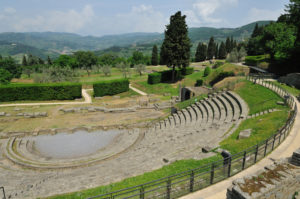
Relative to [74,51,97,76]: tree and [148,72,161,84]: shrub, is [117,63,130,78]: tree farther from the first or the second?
[74,51,97,76]: tree

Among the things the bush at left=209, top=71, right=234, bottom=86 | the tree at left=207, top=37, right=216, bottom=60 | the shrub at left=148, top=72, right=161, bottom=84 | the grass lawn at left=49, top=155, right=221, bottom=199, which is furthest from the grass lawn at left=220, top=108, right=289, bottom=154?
the tree at left=207, top=37, right=216, bottom=60

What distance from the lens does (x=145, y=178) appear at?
1103cm

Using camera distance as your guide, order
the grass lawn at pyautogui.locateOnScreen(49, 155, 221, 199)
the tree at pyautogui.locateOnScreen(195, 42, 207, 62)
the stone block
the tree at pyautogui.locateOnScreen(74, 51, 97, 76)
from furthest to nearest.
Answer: the tree at pyautogui.locateOnScreen(74, 51, 97, 76) → the tree at pyautogui.locateOnScreen(195, 42, 207, 62) → the stone block → the grass lawn at pyautogui.locateOnScreen(49, 155, 221, 199)

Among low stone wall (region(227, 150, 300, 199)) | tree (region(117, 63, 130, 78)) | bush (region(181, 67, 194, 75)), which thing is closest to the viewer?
low stone wall (region(227, 150, 300, 199))

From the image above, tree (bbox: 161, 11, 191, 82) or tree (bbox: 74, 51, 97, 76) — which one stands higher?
tree (bbox: 161, 11, 191, 82)

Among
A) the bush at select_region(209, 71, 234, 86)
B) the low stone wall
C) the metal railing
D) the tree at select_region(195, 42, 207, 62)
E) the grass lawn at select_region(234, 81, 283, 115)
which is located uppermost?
the tree at select_region(195, 42, 207, 62)

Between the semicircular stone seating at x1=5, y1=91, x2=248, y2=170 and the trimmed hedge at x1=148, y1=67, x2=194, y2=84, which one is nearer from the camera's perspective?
the semicircular stone seating at x1=5, y1=91, x2=248, y2=170

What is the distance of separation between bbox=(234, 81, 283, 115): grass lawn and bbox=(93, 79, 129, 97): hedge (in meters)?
23.6

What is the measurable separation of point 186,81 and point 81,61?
223ft

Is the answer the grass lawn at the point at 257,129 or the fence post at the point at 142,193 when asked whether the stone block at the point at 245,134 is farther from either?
the fence post at the point at 142,193

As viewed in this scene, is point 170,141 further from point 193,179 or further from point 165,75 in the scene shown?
point 165,75

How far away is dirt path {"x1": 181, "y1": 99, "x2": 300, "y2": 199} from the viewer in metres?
9.37

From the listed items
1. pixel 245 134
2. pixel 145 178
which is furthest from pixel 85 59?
pixel 145 178

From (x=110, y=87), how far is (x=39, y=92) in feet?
43.5
